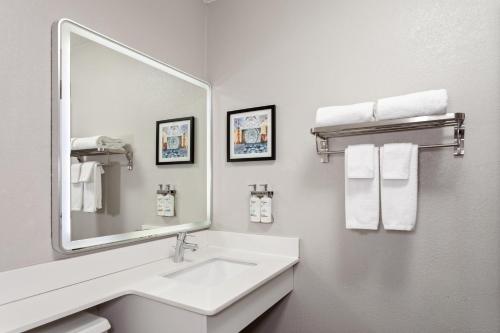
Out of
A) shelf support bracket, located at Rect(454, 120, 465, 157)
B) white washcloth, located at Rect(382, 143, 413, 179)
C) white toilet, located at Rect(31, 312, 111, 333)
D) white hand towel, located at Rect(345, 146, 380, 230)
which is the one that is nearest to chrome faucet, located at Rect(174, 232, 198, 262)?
white toilet, located at Rect(31, 312, 111, 333)

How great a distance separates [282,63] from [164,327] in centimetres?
142

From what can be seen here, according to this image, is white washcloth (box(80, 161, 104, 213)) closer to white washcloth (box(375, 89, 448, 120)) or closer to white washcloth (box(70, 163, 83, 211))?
white washcloth (box(70, 163, 83, 211))

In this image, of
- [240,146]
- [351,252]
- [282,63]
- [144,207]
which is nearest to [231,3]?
[282,63]

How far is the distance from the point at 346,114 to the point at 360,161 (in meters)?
0.22

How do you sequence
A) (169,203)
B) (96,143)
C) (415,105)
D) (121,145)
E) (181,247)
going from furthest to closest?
(169,203)
(181,247)
(121,145)
(96,143)
(415,105)

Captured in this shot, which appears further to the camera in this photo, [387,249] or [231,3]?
[231,3]

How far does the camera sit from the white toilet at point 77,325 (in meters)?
1.05

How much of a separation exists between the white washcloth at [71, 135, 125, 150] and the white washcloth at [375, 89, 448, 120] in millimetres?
1183

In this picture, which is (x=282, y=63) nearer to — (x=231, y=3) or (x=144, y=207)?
(x=231, y=3)

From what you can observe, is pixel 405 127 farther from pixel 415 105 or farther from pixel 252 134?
pixel 252 134

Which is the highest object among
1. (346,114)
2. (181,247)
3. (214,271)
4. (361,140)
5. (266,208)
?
(346,114)

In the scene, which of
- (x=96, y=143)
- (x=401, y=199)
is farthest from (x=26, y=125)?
(x=401, y=199)

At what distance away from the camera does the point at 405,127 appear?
4.40 feet

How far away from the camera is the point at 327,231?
1.58m
